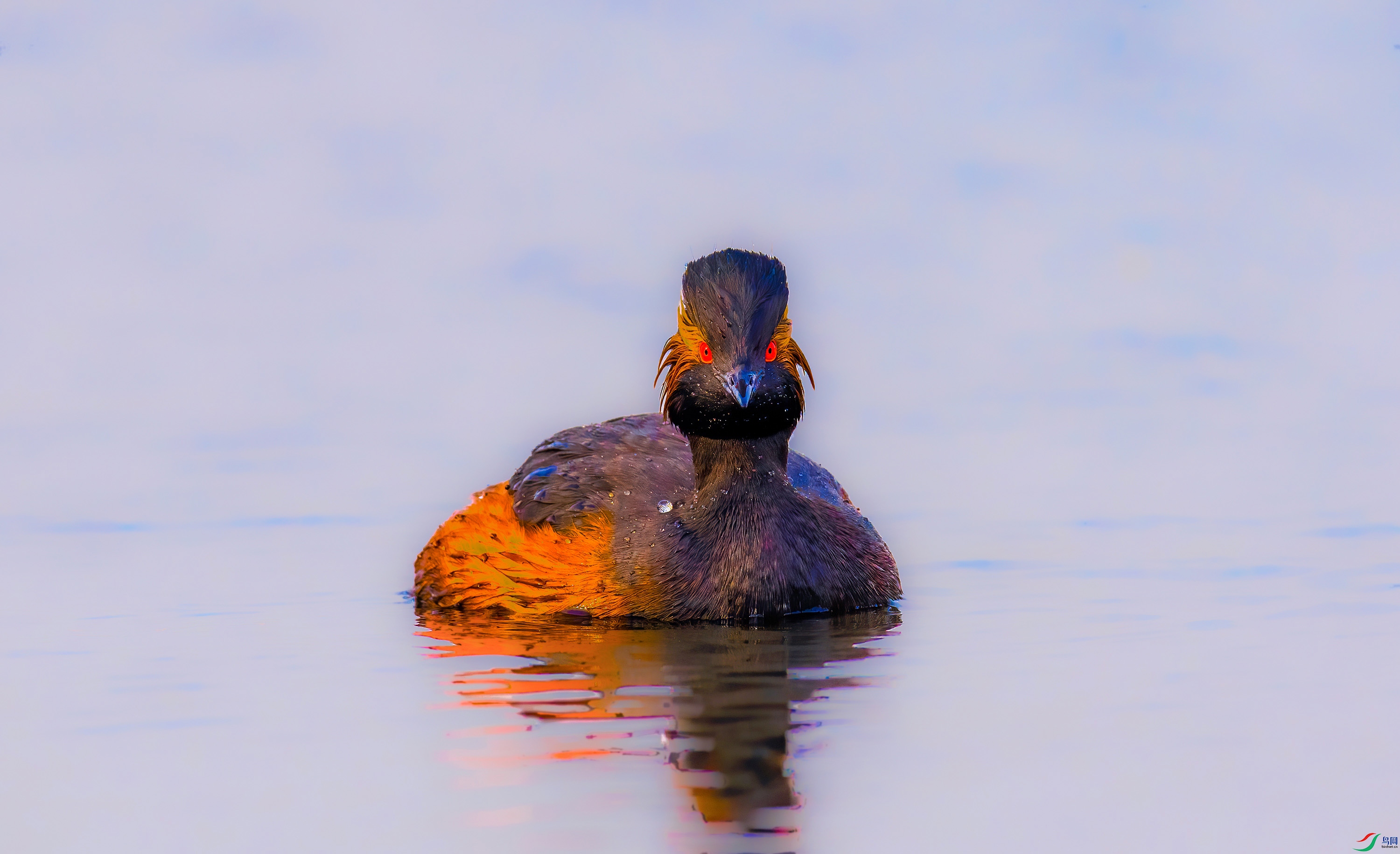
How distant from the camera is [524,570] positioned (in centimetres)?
1110

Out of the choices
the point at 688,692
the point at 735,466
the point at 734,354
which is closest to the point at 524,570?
the point at 735,466

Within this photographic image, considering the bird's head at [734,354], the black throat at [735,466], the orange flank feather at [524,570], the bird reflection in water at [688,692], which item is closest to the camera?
the bird reflection in water at [688,692]

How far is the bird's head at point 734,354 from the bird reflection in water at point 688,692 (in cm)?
135

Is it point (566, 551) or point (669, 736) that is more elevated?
point (566, 551)

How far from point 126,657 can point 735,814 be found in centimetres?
500

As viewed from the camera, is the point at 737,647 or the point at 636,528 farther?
the point at 636,528

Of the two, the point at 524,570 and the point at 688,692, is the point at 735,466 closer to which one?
the point at 524,570

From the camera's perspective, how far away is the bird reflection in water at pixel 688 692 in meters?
6.53

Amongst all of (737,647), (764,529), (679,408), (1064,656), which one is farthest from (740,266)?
(1064,656)

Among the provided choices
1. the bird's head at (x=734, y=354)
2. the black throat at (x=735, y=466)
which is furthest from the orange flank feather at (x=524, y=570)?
the bird's head at (x=734, y=354)

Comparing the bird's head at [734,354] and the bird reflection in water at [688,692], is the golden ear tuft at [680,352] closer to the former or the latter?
the bird's head at [734,354]

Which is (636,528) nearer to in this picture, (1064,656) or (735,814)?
(1064,656)

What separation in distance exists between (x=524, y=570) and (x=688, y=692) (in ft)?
9.96

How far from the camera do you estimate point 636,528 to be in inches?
432
